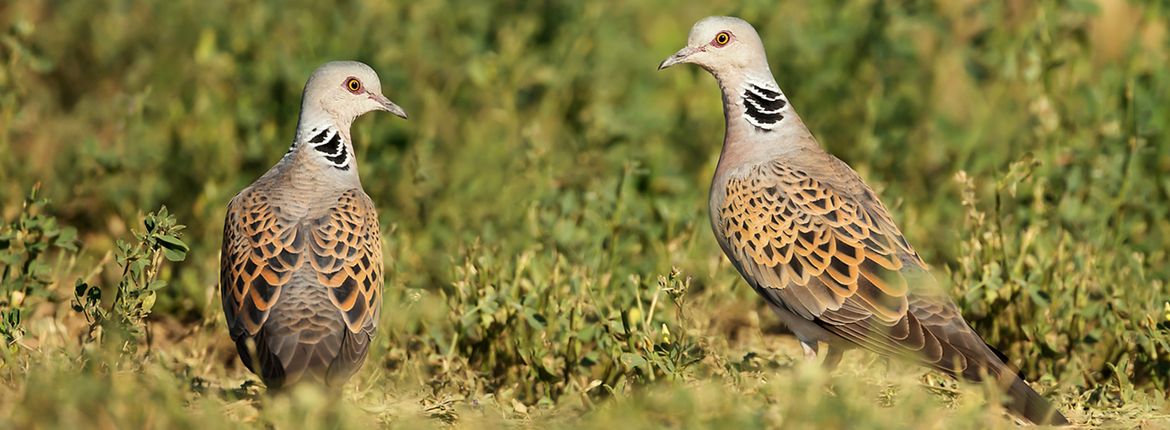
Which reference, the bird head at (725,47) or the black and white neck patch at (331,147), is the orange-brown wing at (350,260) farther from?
the bird head at (725,47)

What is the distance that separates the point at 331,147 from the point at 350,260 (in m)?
0.61

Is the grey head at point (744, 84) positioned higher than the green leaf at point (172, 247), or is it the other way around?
the grey head at point (744, 84)

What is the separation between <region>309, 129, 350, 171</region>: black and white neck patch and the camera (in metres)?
5.59

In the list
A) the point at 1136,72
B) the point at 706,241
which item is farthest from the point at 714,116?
the point at 1136,72

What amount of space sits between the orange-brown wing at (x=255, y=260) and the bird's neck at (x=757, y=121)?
170 cm

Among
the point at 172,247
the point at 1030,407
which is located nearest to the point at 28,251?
the point at 172,247

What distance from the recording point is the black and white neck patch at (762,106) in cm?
575

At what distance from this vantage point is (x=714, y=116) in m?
8.57

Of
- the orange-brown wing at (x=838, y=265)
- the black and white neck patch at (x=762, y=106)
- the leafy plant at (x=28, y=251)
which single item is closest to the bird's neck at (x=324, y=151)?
the leafy plant at (x=28, y=251)

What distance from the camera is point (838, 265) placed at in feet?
17.5

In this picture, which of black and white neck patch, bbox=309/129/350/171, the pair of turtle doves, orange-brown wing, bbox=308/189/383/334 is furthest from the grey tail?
black and white neck patch, bbox=309/129/350/171

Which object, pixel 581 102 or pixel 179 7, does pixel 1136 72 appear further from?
pixel 179 7

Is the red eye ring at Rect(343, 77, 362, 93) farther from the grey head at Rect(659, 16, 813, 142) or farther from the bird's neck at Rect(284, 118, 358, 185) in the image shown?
the grey head at Rect(659, 16, 813, 142)

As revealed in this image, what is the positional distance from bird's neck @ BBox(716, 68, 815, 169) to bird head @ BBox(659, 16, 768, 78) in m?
0.04
